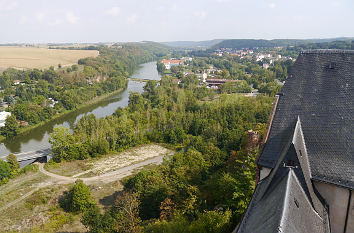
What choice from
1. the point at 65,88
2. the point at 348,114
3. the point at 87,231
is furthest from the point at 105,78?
the point at 348,114

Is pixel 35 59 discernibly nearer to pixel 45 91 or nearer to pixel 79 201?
pixel 45 91

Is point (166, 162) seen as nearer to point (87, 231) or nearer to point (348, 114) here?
point (87, 231)

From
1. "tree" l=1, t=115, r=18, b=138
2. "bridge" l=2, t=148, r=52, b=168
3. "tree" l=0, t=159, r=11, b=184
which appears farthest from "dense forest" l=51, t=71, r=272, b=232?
"tree" l=1, t=115, r=18, b=138

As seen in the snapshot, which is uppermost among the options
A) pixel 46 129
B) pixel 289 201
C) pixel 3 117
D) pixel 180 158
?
pixel 289 201

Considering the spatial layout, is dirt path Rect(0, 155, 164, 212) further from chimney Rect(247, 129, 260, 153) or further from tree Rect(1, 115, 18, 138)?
chimney Rect(247, 129, 260, 153)

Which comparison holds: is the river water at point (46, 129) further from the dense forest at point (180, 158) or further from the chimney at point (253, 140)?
the chimney at point (253, 140)

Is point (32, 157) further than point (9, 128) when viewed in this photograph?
No

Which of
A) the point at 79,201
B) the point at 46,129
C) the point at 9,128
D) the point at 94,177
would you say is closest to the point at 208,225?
the point at 79,201
